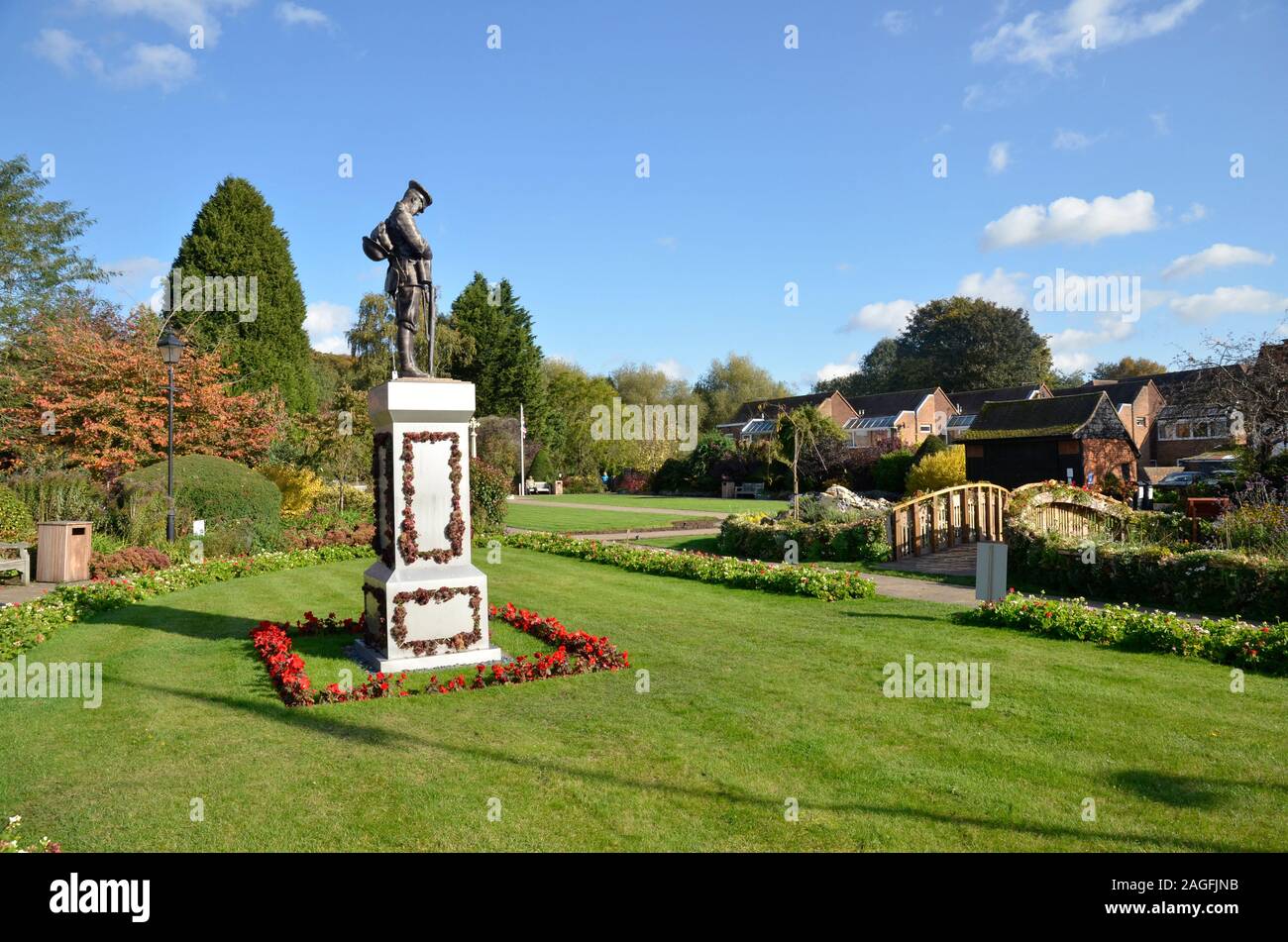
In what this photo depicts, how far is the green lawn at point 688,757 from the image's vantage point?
174 inches

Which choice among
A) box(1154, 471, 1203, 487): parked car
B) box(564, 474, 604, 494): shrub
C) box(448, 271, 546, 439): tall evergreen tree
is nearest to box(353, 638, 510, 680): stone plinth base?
box(1154, 471, 1203, 487): parked car

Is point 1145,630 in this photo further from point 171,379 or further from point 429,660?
point 171,379

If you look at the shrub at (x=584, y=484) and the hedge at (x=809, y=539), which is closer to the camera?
the hedge at (x=809, y=539)

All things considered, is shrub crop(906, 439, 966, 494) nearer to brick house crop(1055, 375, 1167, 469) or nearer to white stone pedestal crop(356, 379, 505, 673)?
brick house crop(1055, 375, 1167, 469)

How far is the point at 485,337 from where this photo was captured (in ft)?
189

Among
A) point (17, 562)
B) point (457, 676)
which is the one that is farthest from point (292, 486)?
point (457, 676)

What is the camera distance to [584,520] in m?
28.5

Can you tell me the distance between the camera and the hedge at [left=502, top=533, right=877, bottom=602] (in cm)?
1220

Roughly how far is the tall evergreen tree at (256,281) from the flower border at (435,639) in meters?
28.7

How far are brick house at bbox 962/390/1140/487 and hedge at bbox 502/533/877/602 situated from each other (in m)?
16.1

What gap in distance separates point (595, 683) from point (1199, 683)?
5569 millimetres

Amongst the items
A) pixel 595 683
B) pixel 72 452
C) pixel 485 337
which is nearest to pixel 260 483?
pixel 72 452

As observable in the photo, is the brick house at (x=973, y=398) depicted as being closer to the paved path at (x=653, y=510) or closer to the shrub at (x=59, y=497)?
the paved path at (x=653, y=510)

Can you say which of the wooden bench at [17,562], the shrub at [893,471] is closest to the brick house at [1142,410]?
the shrub at [893,471]
